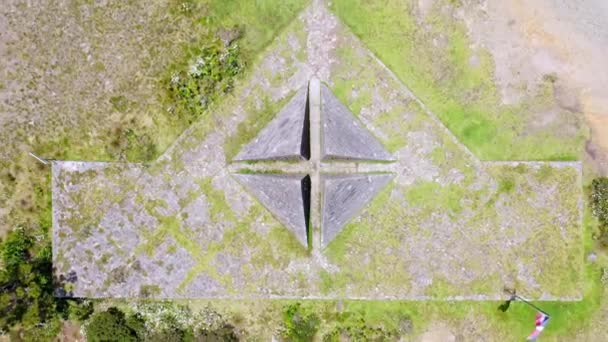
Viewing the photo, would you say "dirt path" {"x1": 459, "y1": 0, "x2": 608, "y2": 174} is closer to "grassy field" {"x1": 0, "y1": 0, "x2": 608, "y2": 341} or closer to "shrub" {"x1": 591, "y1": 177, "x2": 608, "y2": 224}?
"grassy field" {"x1": 0, "y1": 0, "x2": 608, "y2": 341}

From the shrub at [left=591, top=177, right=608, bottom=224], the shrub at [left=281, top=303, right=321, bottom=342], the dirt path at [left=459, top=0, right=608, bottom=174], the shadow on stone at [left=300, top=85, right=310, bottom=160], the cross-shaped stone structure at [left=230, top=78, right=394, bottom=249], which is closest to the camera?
the cross-shaped stone structure at [left=230, top=78, right=394, bottom=249]

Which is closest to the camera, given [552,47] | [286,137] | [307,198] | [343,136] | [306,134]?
[286,137]

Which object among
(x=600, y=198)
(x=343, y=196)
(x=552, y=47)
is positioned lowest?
(x=600, y=198)

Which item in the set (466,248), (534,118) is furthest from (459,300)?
(534,118)

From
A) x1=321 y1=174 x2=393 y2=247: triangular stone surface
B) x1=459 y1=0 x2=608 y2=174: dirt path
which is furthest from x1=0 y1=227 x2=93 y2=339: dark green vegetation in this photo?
x1=459 y1=0 x2=608 y2=174: dirt path

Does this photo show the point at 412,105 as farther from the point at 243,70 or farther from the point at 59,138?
the point at 59,138

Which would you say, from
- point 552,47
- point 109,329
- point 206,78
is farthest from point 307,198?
point 552,47

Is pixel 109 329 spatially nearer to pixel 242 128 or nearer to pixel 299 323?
pixel 299 323
